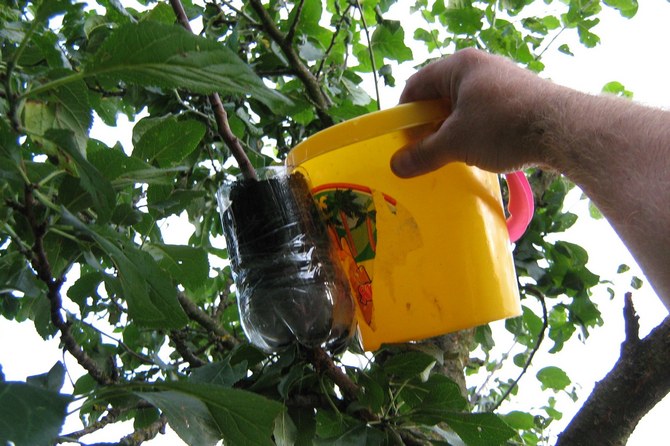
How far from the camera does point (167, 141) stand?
1.88 ft

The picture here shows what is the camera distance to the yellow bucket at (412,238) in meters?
0.68

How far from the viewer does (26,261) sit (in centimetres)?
57

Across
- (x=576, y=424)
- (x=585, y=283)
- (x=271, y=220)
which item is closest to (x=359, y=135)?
(x=271, y=220)

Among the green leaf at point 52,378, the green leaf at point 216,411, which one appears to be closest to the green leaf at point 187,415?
the green leaf at point 216,411

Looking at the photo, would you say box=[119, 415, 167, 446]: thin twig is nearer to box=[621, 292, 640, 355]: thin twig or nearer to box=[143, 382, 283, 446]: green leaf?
box=[143, 382, 283, 446]: green leaf

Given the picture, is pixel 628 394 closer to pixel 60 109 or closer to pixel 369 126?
pixel 369 126

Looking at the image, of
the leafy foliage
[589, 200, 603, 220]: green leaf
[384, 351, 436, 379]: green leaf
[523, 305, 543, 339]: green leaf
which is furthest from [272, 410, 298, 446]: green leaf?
[589, 200, 603, 220]: green leaf

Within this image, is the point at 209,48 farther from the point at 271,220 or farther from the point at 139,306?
the point at 271,220

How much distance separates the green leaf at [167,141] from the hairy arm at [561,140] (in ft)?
0.67

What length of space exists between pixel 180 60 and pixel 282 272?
0.30m

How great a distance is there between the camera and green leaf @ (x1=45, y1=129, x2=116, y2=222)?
1.27ft

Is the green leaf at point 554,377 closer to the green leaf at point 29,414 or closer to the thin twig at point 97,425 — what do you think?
the thin twig at point 97,425

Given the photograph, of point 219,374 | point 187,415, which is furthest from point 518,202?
point 187,415

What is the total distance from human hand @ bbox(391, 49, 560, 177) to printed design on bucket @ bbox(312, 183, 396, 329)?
0.17ft
